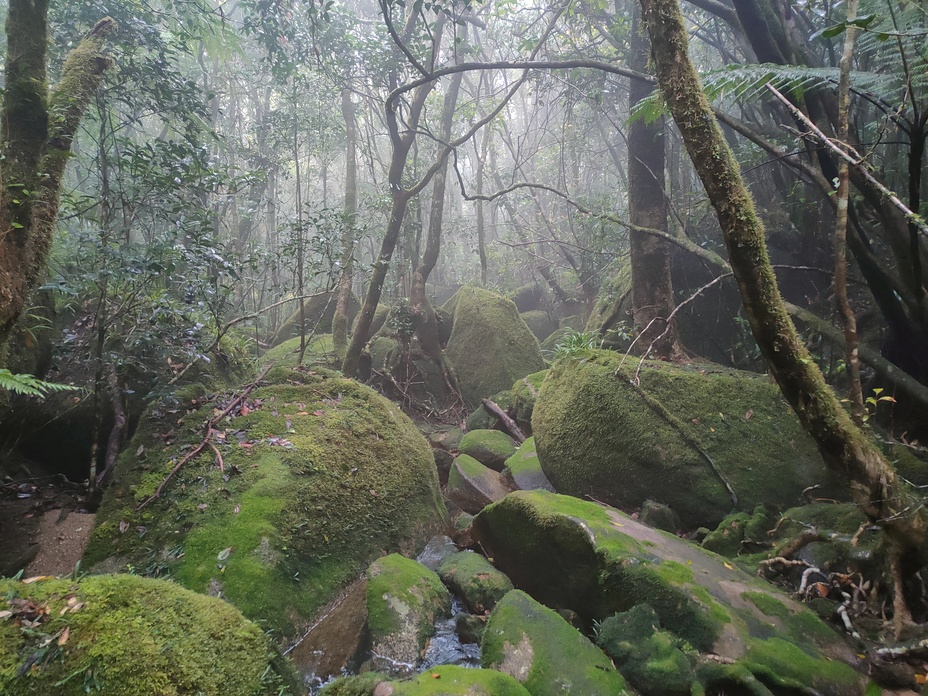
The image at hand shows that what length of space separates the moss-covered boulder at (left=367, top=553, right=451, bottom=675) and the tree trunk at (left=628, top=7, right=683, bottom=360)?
13.8 ft

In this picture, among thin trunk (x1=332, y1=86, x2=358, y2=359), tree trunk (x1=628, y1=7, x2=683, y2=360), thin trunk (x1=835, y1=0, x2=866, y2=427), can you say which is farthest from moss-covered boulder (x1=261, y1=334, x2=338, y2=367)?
thin trunk (x1=835, y1=0, x2=866, y2=427)

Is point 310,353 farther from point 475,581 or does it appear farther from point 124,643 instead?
point 124,643

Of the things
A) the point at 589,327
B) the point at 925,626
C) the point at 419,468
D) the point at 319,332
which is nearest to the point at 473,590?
the point at 419,468

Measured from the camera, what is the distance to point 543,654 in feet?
9.18

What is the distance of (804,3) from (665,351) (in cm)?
405

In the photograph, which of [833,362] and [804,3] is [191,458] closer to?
[833,362]

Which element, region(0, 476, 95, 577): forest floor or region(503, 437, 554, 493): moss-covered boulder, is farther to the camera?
region(503, 437, 554, 493): moss-covered boulder

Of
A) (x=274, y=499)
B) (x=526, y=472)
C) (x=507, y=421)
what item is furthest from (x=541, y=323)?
(x=274, y=499)

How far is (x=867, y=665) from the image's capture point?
8.69ft

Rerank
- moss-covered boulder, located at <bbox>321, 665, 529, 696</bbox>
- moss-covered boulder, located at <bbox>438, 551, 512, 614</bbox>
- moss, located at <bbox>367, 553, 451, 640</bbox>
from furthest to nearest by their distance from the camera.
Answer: moss-covered boulder, located at <bbox>438, 551, 512, 614</bbox> → moss, located at <bbox>367, 553, 451, 640</bbox> → moss-covered boulder, located at <bbox>321, 665, 529, 696</bbox>

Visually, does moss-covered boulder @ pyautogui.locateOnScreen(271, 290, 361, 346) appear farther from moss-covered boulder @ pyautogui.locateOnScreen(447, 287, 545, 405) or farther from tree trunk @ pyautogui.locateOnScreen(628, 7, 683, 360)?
tree trunk @ pyautogui.locateOnScreen(628, 7, 683, 360)

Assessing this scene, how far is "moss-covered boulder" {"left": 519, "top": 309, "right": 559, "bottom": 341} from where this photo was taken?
14.4 meters

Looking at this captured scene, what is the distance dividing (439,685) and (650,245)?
19.1ft

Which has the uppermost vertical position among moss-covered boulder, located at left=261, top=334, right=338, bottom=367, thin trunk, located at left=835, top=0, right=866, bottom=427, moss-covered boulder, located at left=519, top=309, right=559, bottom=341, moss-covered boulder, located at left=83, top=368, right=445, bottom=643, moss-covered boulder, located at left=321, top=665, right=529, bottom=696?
thin trunk, located at left=835, top=0, right=866, bottom=427
